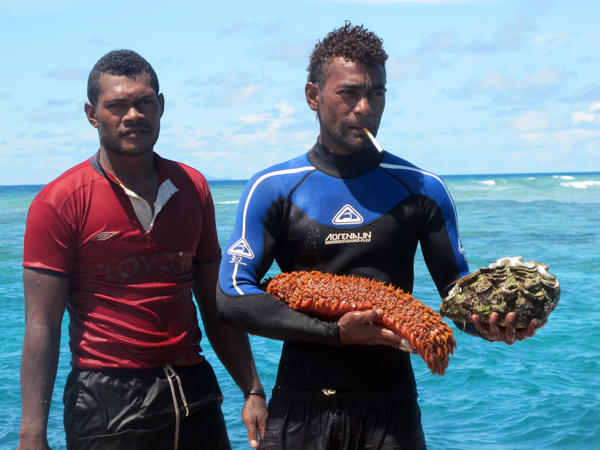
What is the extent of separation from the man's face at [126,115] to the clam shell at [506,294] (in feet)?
6.06

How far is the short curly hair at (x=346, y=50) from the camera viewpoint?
343 cm

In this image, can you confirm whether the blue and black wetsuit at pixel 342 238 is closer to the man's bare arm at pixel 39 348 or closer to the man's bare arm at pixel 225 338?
the man's bare arm at pixel 225 338

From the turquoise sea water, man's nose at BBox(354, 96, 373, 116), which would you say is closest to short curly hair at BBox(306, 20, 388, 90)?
man's nose at BBox(354, 96, 373, 116)

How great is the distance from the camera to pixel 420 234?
3.58 meters

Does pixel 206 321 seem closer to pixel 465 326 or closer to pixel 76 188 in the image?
pixel 76 188

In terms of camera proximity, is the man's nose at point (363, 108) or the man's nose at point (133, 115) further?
the man's nose at point (133, 115)

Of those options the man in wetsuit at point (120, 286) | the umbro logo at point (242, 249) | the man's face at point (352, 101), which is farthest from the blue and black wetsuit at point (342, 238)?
the man in wetsuit at point (120, 286)

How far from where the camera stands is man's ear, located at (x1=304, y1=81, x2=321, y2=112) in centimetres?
361

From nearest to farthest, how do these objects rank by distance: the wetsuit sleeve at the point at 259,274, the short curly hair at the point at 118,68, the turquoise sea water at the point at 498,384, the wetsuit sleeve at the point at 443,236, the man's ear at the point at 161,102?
the wetsuit sleeve at the point at 259,274 → the wetsuit sleeve at the point at 443,236 → the short curly hair at the point at 118,68 → the man's ear at the point at 161,102 → the turquoise sea water at the point at 498,384

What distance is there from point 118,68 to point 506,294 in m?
2.40

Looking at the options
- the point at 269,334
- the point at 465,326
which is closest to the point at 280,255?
the point at 269,334

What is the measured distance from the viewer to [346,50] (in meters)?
3.45

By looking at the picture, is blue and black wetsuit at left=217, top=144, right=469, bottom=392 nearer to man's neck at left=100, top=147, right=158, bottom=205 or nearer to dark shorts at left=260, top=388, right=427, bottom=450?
dark shorts at left=260, top=388, right=427, bottom=450

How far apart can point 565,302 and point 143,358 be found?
11.5 m
